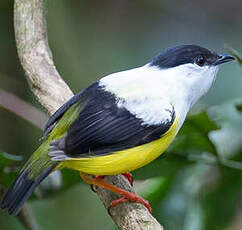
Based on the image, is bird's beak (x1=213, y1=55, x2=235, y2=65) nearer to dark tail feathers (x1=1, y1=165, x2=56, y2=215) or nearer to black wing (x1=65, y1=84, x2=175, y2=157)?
black wing (x1=65, y1=84, x2=175, y2=157)

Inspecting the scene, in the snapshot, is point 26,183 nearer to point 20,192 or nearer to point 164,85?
point 20,192

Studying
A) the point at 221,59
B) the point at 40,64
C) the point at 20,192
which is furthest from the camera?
the point at 40,64

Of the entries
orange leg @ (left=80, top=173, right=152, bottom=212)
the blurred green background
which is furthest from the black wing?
the blurred green background

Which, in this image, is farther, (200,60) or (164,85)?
(200,60)

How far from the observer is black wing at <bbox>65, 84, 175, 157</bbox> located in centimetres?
309

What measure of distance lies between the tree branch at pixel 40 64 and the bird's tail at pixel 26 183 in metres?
0.42

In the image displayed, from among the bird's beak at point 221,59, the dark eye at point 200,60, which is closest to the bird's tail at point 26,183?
the dark eye at point 200,60

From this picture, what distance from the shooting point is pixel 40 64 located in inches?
148

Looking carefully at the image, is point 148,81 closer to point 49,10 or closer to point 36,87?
point 36,87

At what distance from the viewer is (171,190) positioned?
12.9 feet

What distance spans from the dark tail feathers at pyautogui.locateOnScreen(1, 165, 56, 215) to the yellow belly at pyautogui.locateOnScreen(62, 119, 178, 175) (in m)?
0.17

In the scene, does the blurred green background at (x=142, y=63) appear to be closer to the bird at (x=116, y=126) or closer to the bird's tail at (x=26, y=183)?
the bird at (x=116, y=126)

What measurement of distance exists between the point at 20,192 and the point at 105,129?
1.80 feet

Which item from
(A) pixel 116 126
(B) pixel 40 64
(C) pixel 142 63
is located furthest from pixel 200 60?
(C) pixel 142 63
